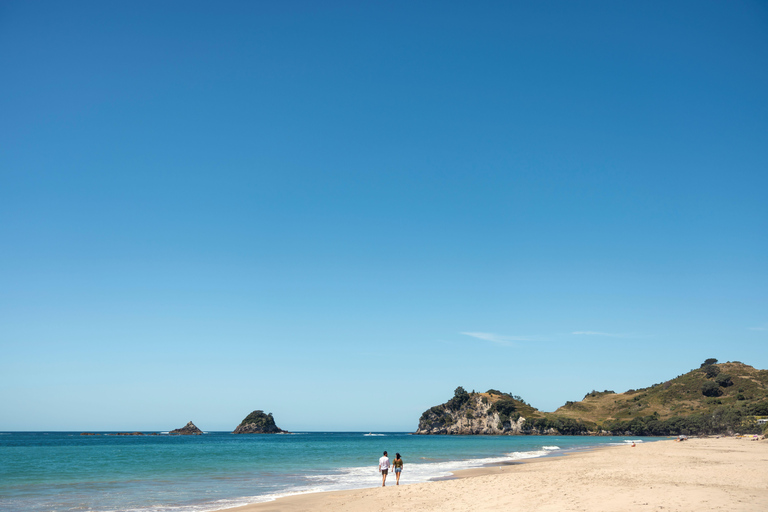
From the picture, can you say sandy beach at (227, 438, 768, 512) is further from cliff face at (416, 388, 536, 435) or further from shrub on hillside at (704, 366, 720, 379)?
shrub on hillside at (704, 366, 720, 379)

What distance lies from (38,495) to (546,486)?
28.9 meters

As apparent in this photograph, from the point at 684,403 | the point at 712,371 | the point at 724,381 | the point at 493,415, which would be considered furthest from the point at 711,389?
the point at 493,415

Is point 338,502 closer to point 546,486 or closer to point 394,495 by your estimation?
point 394,495

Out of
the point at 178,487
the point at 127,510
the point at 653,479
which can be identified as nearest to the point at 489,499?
the point at 653,479

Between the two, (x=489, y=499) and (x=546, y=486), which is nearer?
(x=489, y=499)

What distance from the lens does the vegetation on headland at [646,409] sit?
13300cm

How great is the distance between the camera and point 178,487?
31.3 metres

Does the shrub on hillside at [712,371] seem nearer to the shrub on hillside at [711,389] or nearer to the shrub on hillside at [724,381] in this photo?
the shrub on hillside at [724,381]

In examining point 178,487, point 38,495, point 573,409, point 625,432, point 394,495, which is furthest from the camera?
point 573,409

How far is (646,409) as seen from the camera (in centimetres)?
16325

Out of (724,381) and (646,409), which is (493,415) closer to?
(646,409)

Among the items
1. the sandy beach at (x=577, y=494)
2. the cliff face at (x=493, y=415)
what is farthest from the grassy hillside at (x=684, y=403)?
the sandy beach at (x=577, y=494)

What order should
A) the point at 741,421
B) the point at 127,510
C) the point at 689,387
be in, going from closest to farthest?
the point at 127,510 < the point at 741,421 < the point at 689,387

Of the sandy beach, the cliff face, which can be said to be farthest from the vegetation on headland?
the sandy beach
